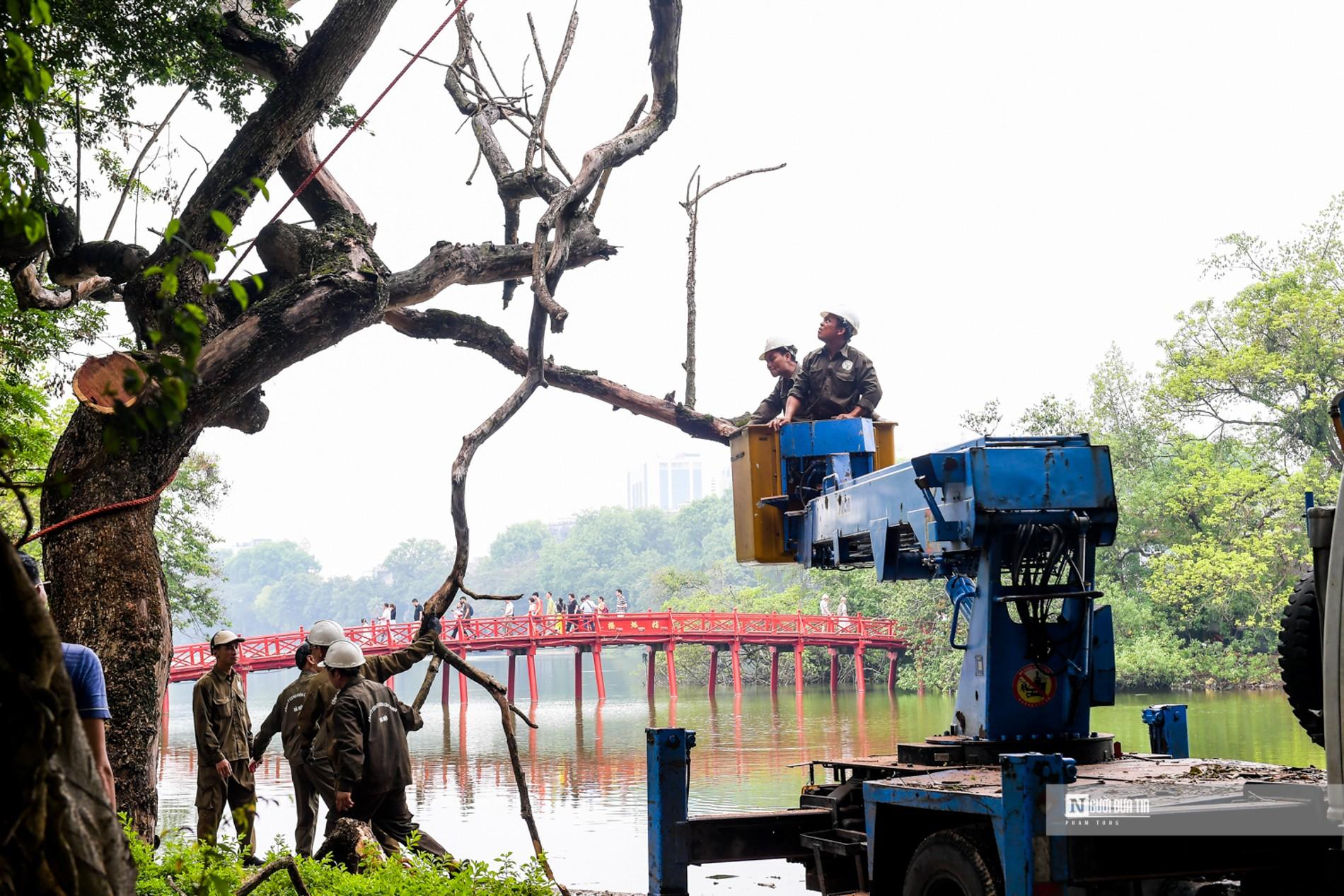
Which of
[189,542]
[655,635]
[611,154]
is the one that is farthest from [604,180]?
[655,635]

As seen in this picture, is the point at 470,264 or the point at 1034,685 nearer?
the point at 1034,685

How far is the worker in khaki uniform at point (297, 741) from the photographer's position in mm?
8602

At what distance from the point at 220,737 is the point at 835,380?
15.5 ft

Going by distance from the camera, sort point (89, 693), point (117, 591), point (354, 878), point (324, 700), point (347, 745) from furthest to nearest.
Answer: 1. point (324, 700)
2. point (117, 591)
3. point (347, 745)
4. point (354, 878)
5. point (89, 693)

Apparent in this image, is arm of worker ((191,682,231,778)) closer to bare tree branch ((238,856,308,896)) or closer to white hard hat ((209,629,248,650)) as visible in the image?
white hard hat ((209,629,248,650))

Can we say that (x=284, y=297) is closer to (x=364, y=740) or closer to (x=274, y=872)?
(x=364, y=740)

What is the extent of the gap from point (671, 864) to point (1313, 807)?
124 inches

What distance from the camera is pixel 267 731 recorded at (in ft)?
29.6

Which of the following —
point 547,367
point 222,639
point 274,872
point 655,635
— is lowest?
point 655,635

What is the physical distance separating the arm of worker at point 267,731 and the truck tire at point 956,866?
5.06 meters

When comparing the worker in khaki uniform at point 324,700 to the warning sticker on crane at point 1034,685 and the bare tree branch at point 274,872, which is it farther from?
the warning sticker on crane at point 1034,685

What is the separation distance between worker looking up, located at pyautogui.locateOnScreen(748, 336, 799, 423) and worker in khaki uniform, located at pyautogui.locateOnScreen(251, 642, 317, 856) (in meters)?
3.21

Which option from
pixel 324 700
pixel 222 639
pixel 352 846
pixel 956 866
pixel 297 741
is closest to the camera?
pixel 956 866

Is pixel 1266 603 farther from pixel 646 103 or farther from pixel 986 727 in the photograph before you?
pixel 986 727
